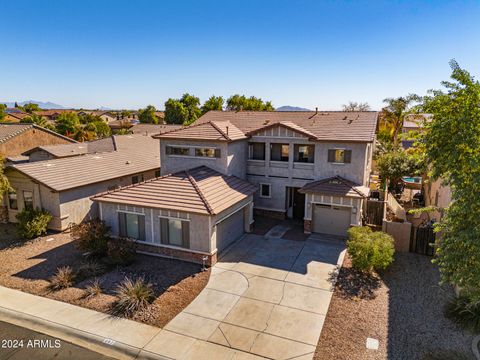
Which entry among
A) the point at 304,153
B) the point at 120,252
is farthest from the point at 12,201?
→ the point at 304,153

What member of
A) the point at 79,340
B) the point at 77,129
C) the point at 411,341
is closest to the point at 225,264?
the point at 79,340

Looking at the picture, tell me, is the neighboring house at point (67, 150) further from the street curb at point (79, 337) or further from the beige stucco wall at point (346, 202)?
the street curb at point (79, 337)

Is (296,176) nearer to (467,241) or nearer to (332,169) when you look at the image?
(332,169)

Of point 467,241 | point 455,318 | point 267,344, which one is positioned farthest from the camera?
point 455,318

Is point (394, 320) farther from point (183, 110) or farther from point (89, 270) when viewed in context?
point (183, 110)

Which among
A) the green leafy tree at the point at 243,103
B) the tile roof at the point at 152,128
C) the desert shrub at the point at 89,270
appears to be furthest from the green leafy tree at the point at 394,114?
the desert shrub at the point at 89,270

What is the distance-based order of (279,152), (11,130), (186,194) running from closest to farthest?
(186,194) → (279,152) → (11,130)

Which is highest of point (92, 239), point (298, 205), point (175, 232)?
point (175, 232)
